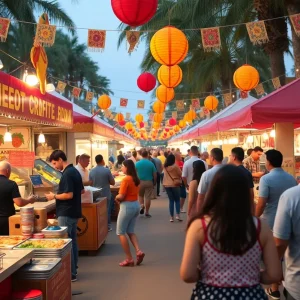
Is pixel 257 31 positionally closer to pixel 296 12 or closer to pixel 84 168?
pixel 296 12

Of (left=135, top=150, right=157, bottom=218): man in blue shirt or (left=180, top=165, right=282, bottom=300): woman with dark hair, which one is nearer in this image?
(left=180, top=165, right=282, bottom=300): woman with dark hair

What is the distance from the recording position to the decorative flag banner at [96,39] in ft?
41.4

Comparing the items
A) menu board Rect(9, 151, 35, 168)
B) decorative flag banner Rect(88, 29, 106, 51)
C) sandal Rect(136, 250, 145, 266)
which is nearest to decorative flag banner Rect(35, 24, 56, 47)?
decorative flag banner Rect(88, 29, 106, 51)

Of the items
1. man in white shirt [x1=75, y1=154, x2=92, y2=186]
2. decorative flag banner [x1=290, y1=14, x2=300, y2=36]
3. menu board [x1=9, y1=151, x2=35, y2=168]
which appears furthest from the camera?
decorative flag banner [x1=290, y1=14, x2=300, y2=36]

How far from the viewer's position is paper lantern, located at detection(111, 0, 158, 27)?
24.9 feet

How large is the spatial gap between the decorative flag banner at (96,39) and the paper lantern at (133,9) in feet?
16.1

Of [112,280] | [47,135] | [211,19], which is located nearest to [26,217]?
[112,280]

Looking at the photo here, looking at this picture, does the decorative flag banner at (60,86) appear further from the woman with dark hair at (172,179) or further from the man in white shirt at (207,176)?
the man in white shirt at (207,176)

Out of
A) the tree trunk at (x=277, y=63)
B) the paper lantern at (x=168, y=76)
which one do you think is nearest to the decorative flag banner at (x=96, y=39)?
the paper lantern at (x=168, y=76)

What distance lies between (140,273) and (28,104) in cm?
349

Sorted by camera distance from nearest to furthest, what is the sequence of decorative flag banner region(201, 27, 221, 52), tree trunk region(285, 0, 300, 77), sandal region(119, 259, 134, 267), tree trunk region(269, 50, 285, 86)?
sandal region(119, 259, 134, 267)
decorative flag banner region(201, 27, 221, 52)
tree trunk region(285, 0, 300, 77)
tree trunk region(269, 50, 285, 86)

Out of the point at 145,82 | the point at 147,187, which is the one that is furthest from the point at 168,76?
the point at 147,187

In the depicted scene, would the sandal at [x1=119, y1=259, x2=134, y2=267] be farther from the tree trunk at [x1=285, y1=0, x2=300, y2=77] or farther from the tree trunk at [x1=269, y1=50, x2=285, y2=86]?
the tree trunk at [x1=269, y1=50, x2=285, y2=86]

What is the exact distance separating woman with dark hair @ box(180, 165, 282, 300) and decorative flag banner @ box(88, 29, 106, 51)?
1051 cm
